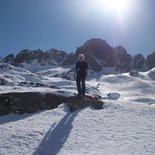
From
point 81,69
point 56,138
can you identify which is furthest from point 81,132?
point 81,69

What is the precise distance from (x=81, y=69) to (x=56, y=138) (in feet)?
25.5

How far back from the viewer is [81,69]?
904 inches

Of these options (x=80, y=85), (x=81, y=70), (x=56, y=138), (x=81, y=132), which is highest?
(x=81, y=70)

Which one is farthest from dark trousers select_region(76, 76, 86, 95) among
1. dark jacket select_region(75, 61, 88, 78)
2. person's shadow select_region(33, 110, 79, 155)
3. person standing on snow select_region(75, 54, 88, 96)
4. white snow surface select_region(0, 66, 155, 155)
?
person's shadow select_region(33, 110, 79, 155)

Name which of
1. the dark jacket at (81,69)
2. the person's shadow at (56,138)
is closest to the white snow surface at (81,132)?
the person's shadow at (56,138)

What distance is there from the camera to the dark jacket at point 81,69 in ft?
74.9

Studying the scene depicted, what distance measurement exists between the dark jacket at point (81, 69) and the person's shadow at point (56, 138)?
4574 mm

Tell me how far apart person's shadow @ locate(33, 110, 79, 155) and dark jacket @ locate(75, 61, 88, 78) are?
15.0ft

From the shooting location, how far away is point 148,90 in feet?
453

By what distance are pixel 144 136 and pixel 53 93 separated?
7.90 meters

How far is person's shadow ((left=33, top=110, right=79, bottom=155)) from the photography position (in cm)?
1473

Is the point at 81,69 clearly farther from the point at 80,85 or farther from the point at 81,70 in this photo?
the point at 80,85

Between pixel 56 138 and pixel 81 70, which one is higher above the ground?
pixel 81 70

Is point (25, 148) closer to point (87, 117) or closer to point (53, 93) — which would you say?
point (87, 117)
